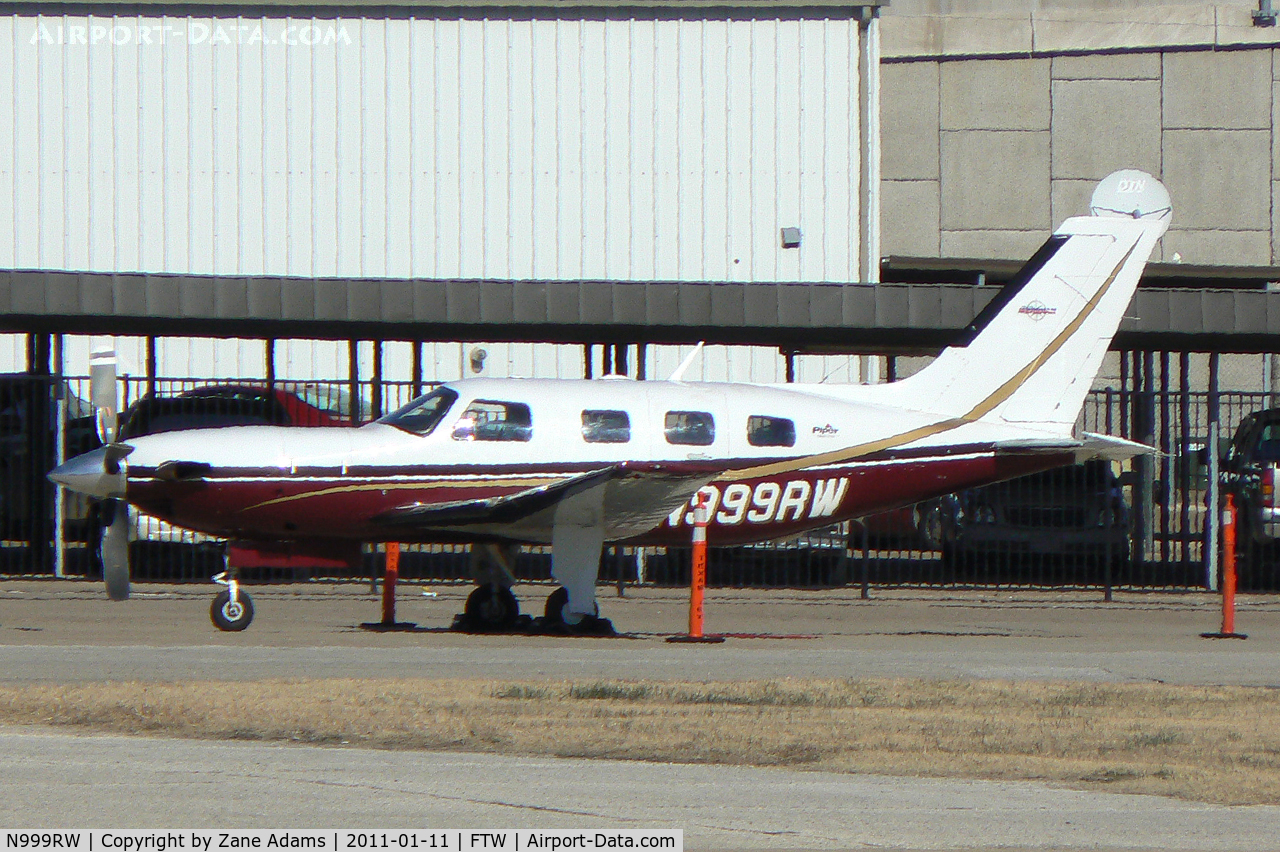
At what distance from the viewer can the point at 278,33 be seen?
Result: 2581 cm

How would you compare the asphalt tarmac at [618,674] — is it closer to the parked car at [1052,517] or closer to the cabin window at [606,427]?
the parked car at [1052,517]

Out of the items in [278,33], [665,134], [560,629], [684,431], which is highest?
[278,33]

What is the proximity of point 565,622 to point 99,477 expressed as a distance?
13.7ft

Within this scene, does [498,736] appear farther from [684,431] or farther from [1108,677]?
[684,431]

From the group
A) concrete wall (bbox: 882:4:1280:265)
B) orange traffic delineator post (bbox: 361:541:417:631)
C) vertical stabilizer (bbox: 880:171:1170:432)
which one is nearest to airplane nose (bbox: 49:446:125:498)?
orange traffic delineator post (bbox: 361:541:417:631)

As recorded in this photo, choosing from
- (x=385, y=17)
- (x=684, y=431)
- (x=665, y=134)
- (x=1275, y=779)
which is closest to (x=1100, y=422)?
(x=665, y=134)

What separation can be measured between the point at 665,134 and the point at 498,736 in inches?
708

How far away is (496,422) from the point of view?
48.0 feet

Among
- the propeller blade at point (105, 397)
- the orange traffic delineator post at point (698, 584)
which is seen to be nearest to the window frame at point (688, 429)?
the orange traffic delineator post at point (698, 584)

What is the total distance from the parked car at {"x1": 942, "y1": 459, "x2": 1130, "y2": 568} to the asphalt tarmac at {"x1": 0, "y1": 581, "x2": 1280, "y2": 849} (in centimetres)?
64

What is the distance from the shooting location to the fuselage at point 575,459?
550 inches
